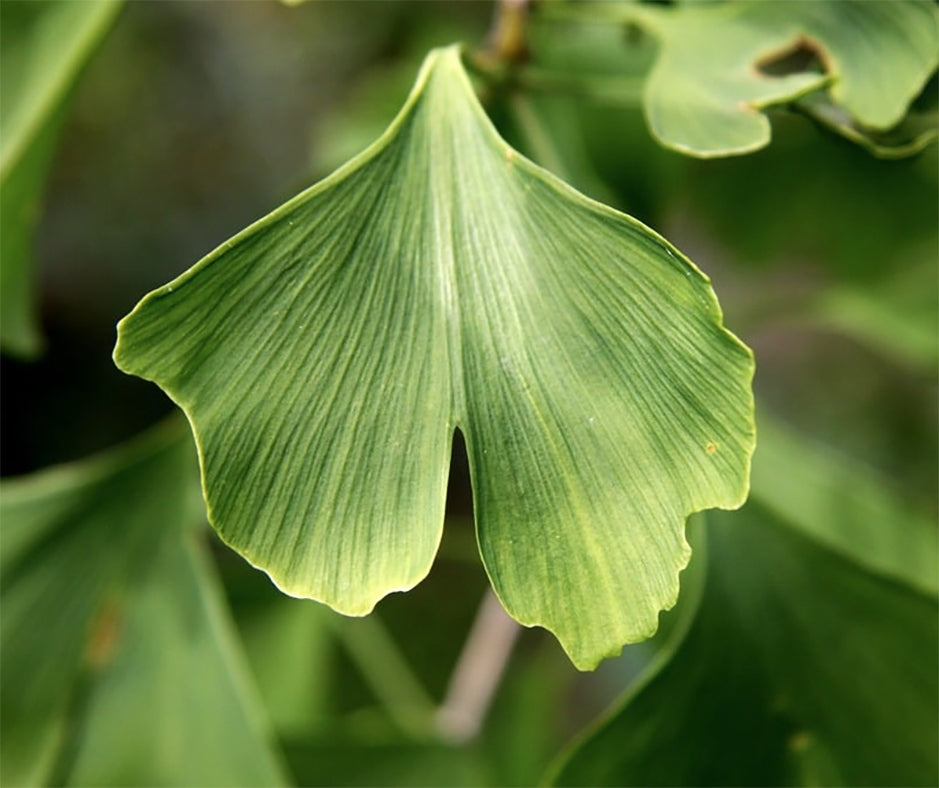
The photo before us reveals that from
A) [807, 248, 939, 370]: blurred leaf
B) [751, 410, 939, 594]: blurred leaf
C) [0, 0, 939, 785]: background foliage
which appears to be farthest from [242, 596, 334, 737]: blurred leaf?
[807, 248, 939, 370]: blurred leaf

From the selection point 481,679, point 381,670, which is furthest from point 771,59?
point 381,670

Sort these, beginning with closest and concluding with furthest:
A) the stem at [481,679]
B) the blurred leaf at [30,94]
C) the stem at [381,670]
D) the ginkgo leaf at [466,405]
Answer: the ginkgo leaf at [466,405], the blurred leaf at [30,94], the stem at [481,679], the stem at [381,670]

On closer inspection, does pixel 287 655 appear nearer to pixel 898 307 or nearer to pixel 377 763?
pixel 377 763

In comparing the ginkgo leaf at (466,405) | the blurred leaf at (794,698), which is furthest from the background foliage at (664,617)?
the ginkgo leaf at (466,405)

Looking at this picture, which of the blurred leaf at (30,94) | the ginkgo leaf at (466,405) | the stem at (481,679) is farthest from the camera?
the stem at (481,679)

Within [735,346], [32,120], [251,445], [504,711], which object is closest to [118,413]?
[504,711]

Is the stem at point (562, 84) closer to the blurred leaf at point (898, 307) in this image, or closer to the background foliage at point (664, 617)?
the background foliage at point (664, 617)
